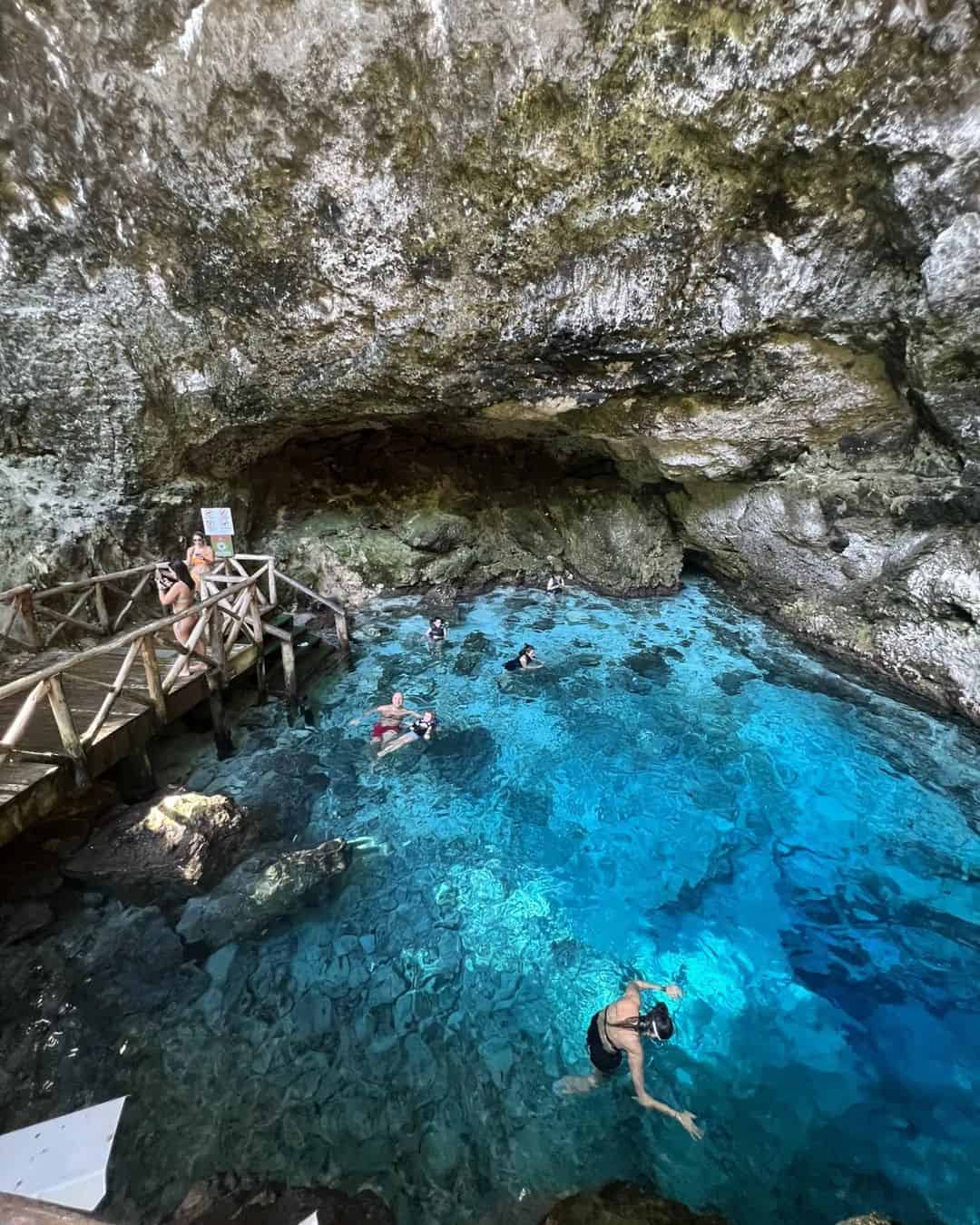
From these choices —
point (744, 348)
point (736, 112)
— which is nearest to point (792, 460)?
point (744, 348)

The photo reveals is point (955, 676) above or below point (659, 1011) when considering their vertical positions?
above

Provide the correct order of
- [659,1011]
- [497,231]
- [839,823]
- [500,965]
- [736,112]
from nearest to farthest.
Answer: [659,1011] → [500,965] → [736,112] → [839,823] → [497,231]

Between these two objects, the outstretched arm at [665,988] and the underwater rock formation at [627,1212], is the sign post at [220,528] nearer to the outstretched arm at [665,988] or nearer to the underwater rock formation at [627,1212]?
the outstretched arm at [665,988]

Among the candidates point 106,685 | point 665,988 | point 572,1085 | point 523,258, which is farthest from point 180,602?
point 665,988

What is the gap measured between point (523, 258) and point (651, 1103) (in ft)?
30.9

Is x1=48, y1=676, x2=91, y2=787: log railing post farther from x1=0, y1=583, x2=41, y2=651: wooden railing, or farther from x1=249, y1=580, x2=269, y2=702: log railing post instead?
x1=249, y1=580, x2=269, y2=702: log railing post

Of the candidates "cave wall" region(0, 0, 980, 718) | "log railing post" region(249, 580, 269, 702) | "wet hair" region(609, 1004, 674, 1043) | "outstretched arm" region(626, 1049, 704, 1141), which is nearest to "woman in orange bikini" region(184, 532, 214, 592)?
"log railing post" region(249, 580, 269, 702)

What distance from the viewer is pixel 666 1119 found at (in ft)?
12.7

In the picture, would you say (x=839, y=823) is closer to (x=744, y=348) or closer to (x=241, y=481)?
(x=744, y=348)

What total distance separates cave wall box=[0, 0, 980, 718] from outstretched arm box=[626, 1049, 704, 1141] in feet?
25.0

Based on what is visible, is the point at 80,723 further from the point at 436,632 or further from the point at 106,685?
the point at 436,632

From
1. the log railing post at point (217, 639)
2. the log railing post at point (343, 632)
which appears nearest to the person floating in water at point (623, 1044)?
the log railing post at point (217, 639)

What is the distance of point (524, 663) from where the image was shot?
10336mm

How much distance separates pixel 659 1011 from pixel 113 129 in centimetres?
1125
